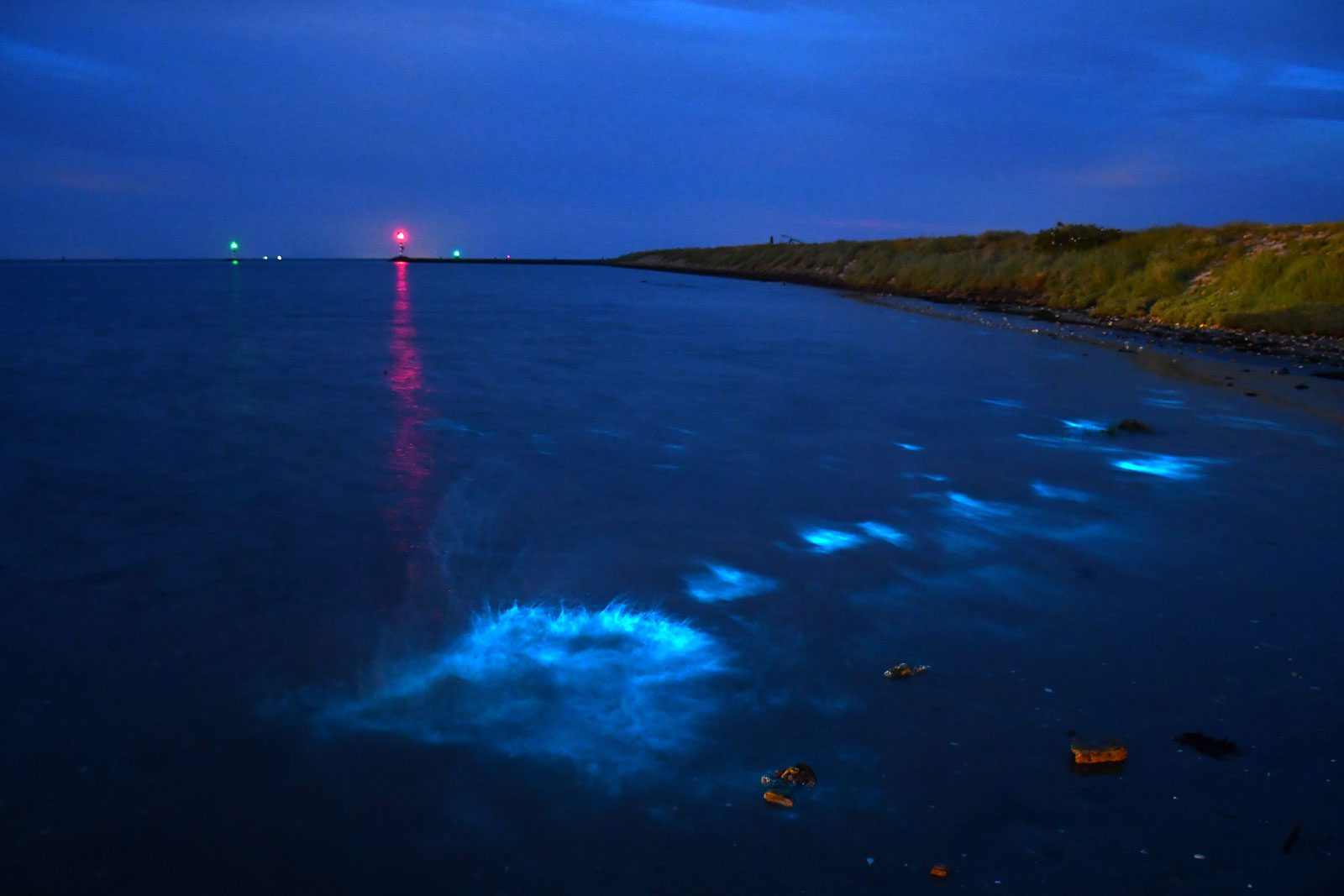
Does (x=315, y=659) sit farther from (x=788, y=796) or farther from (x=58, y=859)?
(x=788, y=796)

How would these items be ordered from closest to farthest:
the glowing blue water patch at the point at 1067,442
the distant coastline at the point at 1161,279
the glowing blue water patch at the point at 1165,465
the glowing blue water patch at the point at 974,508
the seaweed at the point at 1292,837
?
the seaweed at the point at 1292,837, the glowing blue water patch at the point at 974,508, the glowing blue water patch at the point at 1165,465, the glowing blue water patch at the point at 1067,442, the distant coastline at the point at 1161,279

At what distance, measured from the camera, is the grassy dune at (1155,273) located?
20.0 metres

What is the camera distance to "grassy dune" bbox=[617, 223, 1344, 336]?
20.0 m

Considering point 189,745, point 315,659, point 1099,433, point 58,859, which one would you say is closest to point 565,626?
point 315,659

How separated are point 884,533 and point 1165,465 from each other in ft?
12.2

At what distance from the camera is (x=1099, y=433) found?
10234 millimetres

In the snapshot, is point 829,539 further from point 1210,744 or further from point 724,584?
point 1210,744

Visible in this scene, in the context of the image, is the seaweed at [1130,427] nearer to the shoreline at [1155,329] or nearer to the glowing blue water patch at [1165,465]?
the glowing blue water patch at [1165,465]

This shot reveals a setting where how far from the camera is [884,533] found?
6578 millimetres

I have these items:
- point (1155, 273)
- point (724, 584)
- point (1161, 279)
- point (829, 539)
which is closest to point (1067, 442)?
point (829, 539)

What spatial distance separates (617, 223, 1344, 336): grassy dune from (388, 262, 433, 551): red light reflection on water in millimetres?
→ 16882

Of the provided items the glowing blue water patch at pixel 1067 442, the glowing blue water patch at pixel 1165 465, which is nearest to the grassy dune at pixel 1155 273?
the glowing blue water patch at pixel 1067 442

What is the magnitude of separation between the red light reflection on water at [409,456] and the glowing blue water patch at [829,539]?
8.45 ft

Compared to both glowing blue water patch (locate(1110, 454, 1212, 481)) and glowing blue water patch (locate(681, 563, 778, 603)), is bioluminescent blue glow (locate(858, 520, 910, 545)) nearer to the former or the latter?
glowing blue water patch (locate(681, 563, 778, 603))
